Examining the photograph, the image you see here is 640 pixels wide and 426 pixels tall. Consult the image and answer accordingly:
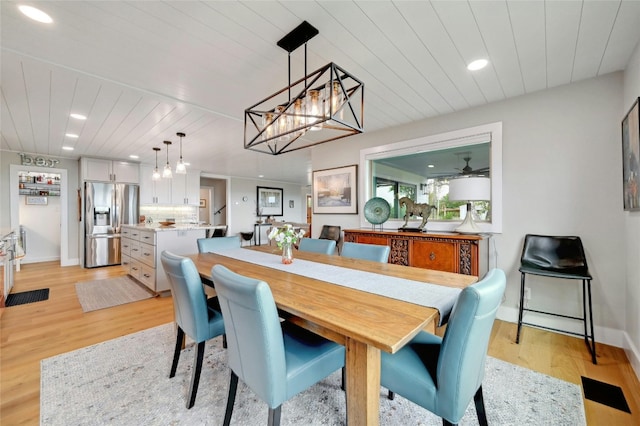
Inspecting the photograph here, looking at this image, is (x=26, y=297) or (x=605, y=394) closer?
(x=605, y=394)

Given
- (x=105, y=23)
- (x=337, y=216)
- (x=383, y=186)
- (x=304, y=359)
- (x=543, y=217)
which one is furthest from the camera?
(x=337, y=216)

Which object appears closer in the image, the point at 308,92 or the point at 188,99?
the point at 308,92

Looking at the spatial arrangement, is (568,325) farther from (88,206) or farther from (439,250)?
(88,206)

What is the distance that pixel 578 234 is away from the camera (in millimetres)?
2375

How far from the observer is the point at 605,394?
167 centimetres

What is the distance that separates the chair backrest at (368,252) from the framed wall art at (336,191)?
1624 millimetres

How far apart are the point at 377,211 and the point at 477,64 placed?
191cm

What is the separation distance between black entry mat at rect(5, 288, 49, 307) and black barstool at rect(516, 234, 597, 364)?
5.65 m

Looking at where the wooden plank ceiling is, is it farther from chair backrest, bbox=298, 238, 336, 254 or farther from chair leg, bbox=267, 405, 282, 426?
chair leg, bbox=267, 405, 282, 426

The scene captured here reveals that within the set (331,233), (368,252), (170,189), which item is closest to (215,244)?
(368,252)

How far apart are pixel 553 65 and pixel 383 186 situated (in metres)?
2.17

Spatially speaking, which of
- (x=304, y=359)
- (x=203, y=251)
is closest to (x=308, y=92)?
(x=304, y=359)

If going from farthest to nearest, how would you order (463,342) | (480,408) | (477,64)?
(477,64), (480,408), (463,342)

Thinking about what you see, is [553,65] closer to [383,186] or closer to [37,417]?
[383,186]
